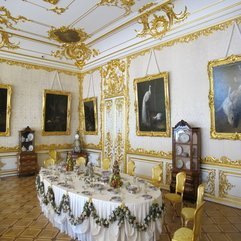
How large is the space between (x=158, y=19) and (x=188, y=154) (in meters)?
4.09

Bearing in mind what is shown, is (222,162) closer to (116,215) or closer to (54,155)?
(116,215)

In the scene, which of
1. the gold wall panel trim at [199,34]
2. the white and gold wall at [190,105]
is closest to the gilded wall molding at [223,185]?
the white and gold wall at [190,105]

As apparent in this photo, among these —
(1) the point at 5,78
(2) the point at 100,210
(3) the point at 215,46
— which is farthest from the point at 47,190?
(1) the point at 5,78

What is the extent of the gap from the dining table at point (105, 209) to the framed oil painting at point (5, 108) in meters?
5.21

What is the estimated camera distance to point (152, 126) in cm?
754

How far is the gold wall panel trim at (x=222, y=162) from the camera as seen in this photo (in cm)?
556

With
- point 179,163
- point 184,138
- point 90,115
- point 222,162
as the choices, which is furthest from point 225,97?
point 90,115

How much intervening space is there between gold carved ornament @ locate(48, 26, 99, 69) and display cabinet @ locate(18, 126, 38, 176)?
3.48 meters

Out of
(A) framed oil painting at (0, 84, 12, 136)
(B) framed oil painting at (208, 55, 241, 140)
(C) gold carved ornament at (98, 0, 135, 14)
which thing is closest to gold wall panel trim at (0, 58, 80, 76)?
(A) framed oil painting at (0, 84, 12, 136)

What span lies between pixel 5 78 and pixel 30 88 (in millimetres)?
1033

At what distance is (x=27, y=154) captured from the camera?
Answer: 29.3 feet

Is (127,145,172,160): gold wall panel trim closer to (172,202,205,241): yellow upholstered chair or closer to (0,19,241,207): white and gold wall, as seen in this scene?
(0,19,241,207): white and gold wall

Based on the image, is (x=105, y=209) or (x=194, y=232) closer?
(x=194, y=232)

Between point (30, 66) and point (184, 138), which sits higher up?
point (30, 66)
